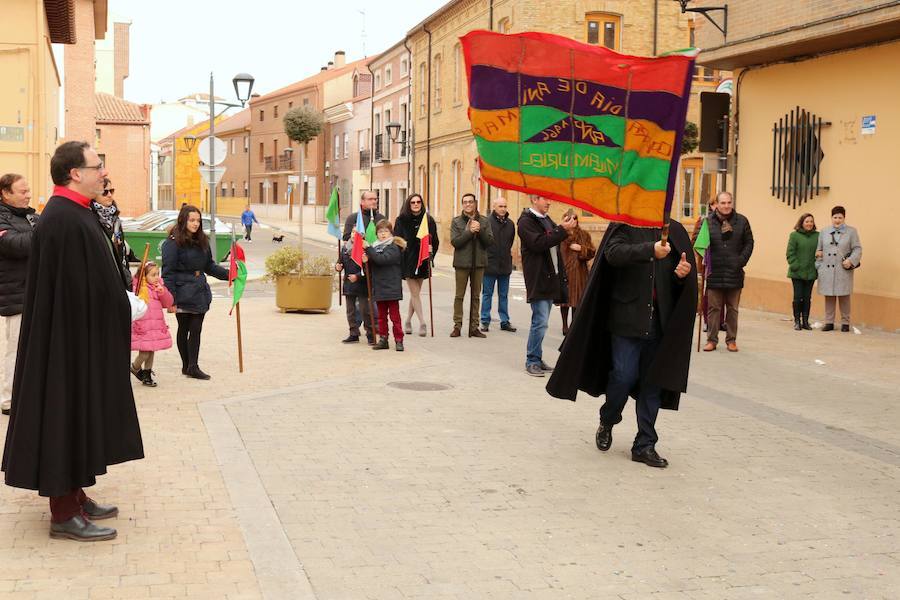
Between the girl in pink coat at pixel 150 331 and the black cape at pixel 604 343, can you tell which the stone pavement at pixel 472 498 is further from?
the black cape at pixel 604 343

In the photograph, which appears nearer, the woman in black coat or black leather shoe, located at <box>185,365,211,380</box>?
the woman in black coat

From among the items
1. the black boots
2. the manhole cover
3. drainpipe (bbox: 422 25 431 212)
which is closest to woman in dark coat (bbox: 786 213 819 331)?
the black boots

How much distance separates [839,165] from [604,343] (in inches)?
435

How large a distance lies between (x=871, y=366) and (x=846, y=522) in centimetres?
697

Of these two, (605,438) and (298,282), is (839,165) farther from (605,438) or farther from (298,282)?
(605,438)

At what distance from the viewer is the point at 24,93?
20.1 metres

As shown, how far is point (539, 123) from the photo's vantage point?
6824 millimetres

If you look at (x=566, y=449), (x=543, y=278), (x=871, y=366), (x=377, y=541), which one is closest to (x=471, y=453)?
(x=566, y=449)

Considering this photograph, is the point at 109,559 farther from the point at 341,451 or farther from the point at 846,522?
the point at 846,522

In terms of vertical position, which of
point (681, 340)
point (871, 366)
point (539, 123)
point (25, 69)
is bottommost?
point (871, 366)

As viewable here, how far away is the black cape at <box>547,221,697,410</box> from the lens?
716 cm

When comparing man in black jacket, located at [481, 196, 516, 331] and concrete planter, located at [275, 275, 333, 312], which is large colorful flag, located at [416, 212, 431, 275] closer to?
man in black jacket, located at [481, 196, 516, 331]

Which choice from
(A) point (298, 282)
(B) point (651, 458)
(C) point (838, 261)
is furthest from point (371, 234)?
(B) point (651, 458)

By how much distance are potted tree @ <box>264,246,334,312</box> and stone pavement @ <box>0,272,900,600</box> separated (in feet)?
20.9
